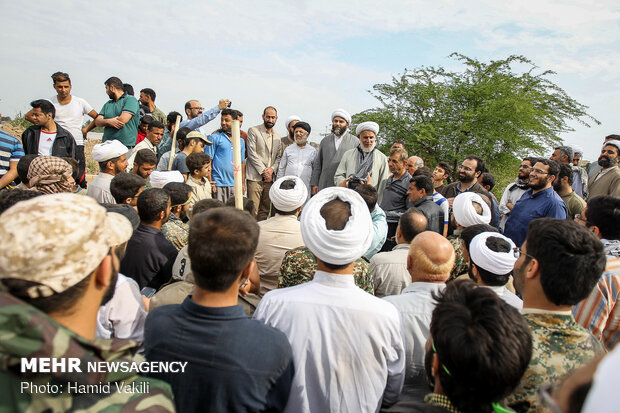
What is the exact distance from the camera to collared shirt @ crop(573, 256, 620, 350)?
98.7 inches

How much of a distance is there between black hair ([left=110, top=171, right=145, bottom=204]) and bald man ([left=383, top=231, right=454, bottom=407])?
2716 mm

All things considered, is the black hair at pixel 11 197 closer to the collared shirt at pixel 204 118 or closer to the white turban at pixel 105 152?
the white turban at pixel 105 152

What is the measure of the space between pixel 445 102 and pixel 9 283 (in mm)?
12920

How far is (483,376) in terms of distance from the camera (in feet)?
4.18

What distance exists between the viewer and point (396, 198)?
6.06m

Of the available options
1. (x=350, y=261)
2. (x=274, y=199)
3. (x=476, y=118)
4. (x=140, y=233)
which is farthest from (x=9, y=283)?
(x=476, y=118)

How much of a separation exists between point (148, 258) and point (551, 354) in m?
2.70

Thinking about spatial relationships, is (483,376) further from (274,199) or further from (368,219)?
(274,199)

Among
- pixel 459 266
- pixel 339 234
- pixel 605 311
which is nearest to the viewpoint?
pixel 339 234

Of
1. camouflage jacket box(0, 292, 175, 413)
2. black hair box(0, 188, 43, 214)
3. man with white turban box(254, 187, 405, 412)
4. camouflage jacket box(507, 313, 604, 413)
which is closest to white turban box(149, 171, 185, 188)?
black hair box(0, 188, 43, 214)

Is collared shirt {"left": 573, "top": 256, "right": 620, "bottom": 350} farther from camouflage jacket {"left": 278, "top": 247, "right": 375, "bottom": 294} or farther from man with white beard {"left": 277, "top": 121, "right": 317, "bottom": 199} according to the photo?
man with white beard {"left": 277, "top": 121, "right": 317, "bottom": 199}

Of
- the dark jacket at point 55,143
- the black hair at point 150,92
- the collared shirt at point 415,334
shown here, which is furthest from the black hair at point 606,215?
the black hair at point 150,92

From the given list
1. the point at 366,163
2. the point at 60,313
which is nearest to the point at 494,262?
the point at 60,313

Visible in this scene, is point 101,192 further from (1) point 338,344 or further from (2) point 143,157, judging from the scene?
(1) point 338,344
